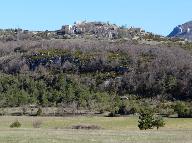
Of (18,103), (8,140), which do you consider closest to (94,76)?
(18,103)

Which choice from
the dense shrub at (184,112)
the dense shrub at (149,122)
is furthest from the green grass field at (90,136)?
the dense shrub at (184,112)

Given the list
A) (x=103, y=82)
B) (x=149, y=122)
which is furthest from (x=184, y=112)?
(x=103, y=82)

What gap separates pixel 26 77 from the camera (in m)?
182

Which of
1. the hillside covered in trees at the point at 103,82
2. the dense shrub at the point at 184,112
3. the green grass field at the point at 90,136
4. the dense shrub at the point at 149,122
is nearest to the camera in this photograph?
the green grass field at the point at 90,136

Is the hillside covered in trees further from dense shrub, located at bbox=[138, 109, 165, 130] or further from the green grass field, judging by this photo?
the green grass field

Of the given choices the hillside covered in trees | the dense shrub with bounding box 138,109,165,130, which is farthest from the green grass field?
the hillside covered in trees

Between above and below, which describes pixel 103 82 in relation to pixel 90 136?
below

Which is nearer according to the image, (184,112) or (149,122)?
(149,122)

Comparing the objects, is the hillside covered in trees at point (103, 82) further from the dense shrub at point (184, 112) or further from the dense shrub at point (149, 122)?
the dense shrub at point (149, 122)

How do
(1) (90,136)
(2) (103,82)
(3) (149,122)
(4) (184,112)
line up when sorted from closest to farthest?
(1) (90,136) < (3) (149,122) < (4) (184,112) < (2) (103,82)

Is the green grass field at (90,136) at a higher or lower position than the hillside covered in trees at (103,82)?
higher

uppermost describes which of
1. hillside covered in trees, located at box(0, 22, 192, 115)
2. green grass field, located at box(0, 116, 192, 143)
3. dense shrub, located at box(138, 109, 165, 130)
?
green grass field, located at box(0, 116, 192, 143)

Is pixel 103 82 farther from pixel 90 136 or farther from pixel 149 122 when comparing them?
pixel 90 136

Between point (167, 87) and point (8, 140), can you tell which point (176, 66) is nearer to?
point (167, 87)
